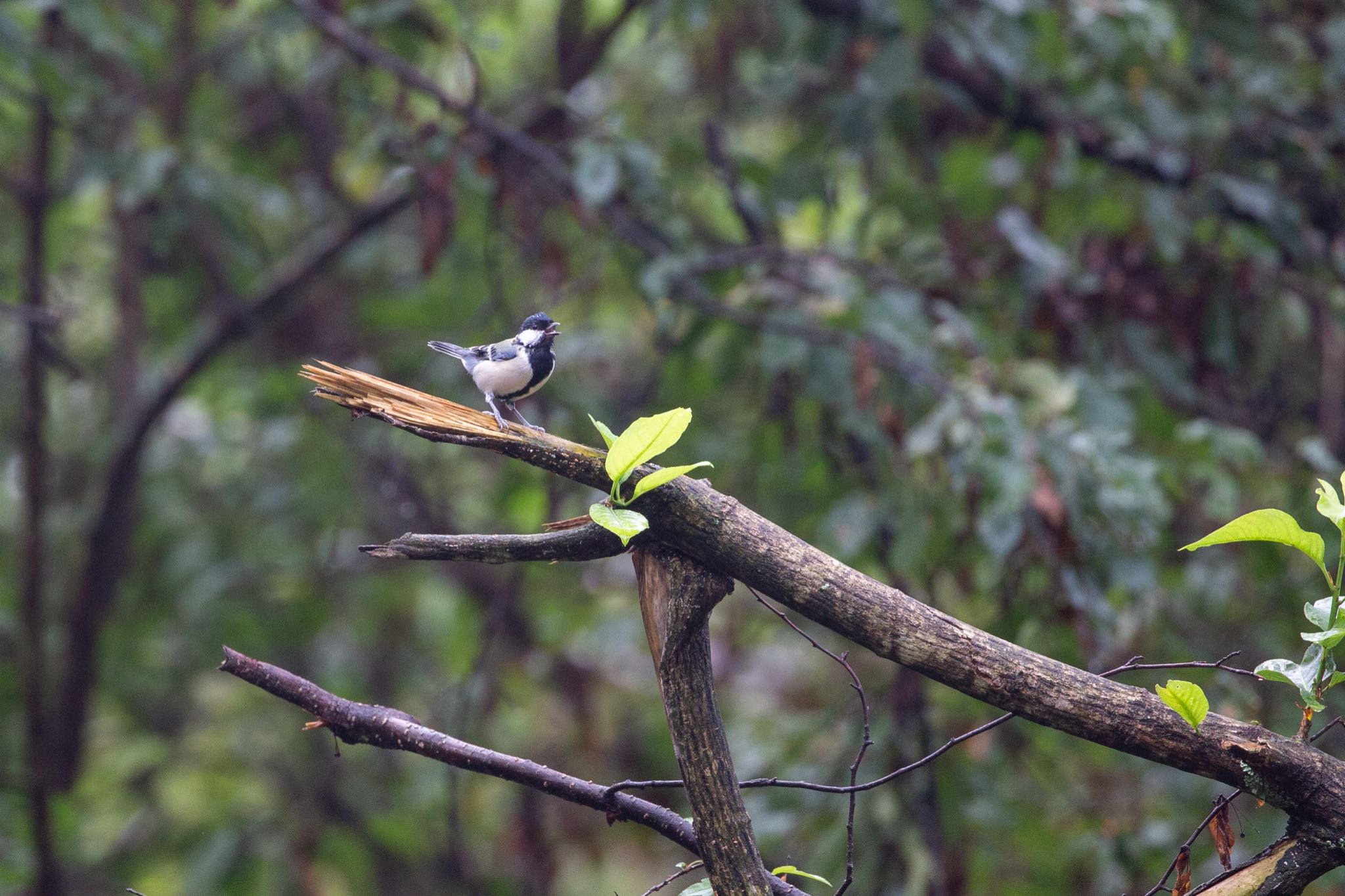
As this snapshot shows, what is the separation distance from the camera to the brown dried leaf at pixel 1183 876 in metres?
1.77

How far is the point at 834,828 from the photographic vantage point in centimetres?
390

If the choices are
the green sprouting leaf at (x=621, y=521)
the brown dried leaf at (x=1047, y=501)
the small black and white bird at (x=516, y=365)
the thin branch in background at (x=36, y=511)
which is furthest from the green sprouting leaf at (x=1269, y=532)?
the thin branch in background at (x=36, y=511)

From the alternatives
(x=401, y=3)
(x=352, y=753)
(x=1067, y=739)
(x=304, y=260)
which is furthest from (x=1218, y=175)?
(x=352, y=753)

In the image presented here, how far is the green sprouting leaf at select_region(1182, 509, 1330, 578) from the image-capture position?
1.61 m

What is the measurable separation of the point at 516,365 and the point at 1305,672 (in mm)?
2178

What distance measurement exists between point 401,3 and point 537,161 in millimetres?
707

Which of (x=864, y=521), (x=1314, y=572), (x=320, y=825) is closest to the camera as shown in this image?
(x=864, y=521)

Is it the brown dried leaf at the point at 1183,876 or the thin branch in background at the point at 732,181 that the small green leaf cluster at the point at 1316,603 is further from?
the thin branch in background at the point at 732,181

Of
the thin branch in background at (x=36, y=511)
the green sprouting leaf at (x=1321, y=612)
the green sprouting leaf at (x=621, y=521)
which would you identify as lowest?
the thin branch in background at (x=36, y=511)

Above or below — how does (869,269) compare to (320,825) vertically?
above

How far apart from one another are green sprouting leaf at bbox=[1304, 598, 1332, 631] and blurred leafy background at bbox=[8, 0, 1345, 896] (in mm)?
511

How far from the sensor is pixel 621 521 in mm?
1649

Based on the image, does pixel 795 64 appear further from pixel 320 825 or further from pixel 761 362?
pixel 320 825

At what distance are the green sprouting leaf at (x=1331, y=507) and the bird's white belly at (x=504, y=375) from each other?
2106mm
